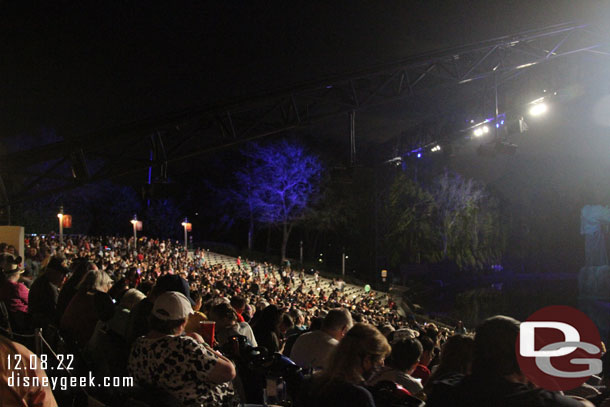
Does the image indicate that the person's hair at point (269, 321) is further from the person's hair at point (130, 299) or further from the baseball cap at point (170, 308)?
the baseball cap at point (170, 308)

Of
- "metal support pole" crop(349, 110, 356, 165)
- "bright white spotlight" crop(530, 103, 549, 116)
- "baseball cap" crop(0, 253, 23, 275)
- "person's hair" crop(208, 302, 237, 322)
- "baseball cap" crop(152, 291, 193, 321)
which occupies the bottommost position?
"person's hair" crop(208, 302, 237, 322)

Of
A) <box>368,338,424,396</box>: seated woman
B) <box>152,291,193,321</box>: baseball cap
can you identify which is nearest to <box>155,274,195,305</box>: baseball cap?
<box>152,291,193,321</box>: baseball cap

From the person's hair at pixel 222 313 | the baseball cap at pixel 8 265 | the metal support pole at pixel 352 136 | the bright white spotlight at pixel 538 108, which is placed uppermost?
the bright white spotlight at pixel 538 108

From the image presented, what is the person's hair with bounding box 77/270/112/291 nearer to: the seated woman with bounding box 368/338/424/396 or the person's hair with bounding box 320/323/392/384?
the seated woman with bounding box 368/338/424/396

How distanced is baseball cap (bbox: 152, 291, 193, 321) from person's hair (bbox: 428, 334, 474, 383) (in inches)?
61.5

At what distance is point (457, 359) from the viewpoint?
2926 millimetres

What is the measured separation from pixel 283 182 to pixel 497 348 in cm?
3499

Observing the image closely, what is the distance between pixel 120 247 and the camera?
23719 millimetres

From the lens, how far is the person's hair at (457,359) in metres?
2.91

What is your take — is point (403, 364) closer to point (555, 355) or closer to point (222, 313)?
point (555, 355)

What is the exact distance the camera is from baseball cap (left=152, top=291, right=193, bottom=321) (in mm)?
2678

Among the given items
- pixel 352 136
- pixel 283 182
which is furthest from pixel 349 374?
pixel 283 182

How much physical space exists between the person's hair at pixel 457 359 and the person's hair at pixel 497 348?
2.87 ft

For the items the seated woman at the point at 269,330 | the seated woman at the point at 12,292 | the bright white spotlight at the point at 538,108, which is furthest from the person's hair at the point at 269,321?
the bright white spotlight at the point at 538,108
